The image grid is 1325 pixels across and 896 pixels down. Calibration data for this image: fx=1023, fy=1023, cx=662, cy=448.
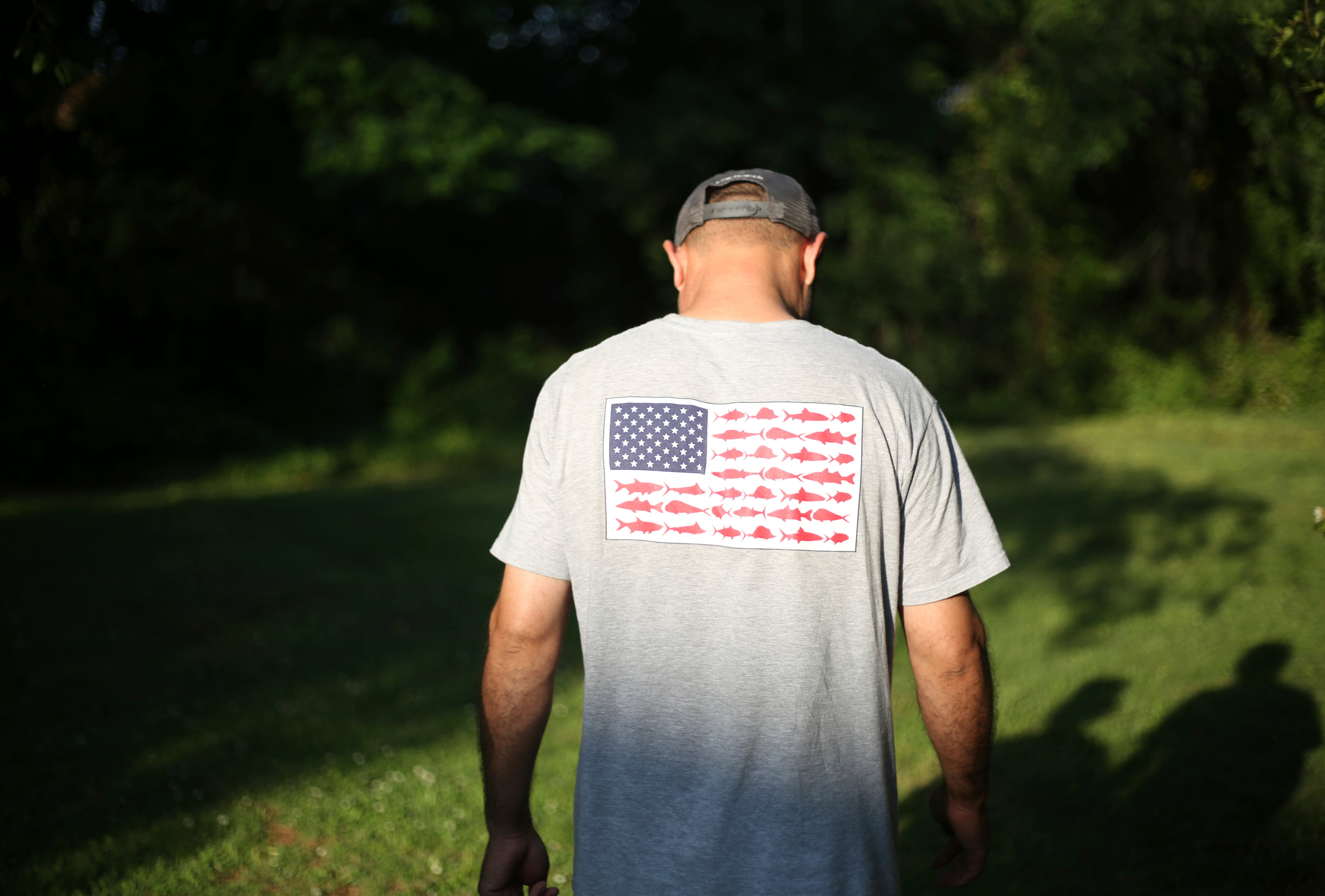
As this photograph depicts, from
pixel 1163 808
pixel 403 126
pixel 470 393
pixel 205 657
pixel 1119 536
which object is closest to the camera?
pixel 1163 808

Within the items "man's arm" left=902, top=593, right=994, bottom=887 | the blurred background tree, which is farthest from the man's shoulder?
A: the blurred background tree

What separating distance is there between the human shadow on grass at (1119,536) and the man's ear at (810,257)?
5.14 metres

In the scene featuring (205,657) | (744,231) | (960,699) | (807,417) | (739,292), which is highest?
(744,231)

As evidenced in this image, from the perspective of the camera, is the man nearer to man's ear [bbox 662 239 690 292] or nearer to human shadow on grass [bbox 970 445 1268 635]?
man's ear [bbox 662 239 690 292]

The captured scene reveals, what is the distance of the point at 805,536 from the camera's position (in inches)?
71.7

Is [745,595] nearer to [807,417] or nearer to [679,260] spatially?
[807,417]

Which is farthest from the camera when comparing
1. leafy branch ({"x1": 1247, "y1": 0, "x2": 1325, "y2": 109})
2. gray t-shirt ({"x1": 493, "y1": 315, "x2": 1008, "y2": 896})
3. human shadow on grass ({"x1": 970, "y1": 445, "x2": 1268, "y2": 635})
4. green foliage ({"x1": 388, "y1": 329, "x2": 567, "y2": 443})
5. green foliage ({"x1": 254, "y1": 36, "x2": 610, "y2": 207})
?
green foliage ({"x1": 388, "y1": 329, "x2": 567, "y2": 443})

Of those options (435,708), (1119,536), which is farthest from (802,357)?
(1119,536)

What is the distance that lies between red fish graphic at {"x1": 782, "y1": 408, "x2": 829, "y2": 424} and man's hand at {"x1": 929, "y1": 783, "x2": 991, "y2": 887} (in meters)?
0.87

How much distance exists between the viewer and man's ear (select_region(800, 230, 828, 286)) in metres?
2.04

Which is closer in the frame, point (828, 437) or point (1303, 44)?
point (828, 437)

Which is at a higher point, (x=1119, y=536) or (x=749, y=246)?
(x=749, y=246)

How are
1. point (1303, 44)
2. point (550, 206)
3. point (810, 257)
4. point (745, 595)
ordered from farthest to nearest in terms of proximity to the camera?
point (550, 206), point (1303, 44), point (810, 257), point (745, 595)

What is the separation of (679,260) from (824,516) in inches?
25.1
